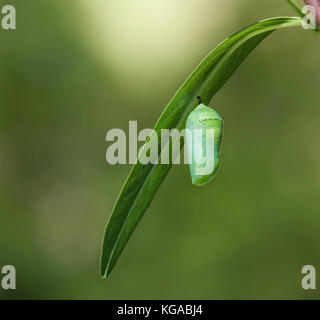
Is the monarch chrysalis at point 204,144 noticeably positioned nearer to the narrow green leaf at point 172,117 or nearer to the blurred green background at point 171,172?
the narrow green leaf at point 172,117

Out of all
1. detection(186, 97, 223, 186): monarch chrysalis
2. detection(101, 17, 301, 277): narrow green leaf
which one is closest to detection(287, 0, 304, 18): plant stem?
detection(101, 17, 301, 277): narrow green leaf

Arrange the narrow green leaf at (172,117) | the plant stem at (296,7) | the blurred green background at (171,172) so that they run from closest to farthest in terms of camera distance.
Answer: the plant stem at (296,7)
the narrow green leaf at (172,117)
the blurred green background at (171,172)

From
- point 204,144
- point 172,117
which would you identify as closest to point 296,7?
point 172,117

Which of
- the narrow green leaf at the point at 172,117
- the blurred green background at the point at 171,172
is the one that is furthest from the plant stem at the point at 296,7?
the blurred green background at the point at 171,172

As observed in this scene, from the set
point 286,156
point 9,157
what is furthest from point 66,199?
point 286,156

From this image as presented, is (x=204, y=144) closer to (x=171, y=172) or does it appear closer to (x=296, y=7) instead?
(x=296, y=7)

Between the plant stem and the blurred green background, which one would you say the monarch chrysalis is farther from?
the blurred green background

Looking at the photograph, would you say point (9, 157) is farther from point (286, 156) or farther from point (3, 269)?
point (286, 156)
